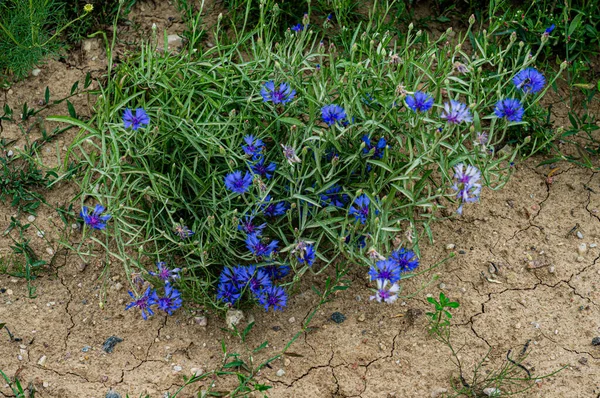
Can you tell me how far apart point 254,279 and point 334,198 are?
0.42m

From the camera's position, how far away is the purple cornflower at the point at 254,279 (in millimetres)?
2566

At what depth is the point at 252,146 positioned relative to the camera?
8.28 feet

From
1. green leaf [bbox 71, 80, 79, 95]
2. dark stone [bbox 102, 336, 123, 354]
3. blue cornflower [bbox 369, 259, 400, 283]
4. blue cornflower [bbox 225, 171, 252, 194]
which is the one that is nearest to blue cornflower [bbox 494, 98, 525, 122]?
blue cornflower [bbox 369, 259, 400, 283]

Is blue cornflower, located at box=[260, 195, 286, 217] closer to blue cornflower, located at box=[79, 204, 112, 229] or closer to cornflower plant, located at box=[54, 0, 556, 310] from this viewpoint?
cornflower plant, located at box=[54, 0, 556, 310]

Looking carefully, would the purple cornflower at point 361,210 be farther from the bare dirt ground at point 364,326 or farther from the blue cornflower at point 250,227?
the bare dirt ground at point 364,326

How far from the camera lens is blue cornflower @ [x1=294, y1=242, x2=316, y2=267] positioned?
7.76 feet

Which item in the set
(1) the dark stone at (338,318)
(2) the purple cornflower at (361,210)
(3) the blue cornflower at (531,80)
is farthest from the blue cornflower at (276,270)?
(3) the blue cornflower at (531,80)

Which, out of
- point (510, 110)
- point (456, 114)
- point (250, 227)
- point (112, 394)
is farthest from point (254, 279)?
point (510, 110)

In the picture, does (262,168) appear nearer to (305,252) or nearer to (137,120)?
(305,252)

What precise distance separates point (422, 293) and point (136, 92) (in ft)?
4.61

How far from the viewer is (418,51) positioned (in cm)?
336

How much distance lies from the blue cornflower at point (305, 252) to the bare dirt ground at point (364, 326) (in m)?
0.33

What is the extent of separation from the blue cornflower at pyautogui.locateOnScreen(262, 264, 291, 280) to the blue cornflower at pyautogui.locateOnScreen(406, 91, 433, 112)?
2.55 ft

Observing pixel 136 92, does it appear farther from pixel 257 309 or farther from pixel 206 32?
pixel 257 309
